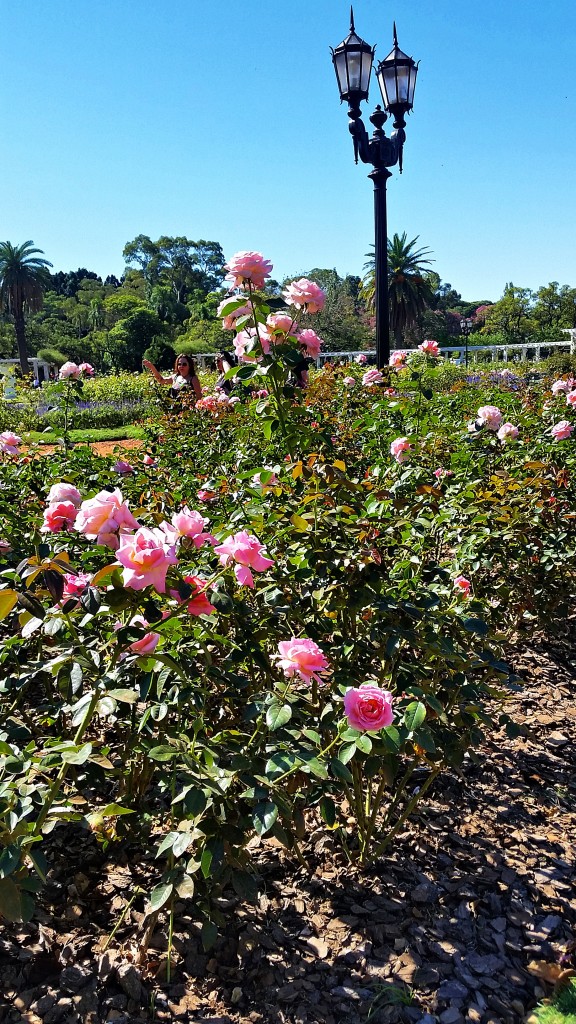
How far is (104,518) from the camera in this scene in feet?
3.97

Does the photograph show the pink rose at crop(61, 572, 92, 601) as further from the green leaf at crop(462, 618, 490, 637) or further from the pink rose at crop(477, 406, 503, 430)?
the pink rose at crop(477, 406, 503, 430)

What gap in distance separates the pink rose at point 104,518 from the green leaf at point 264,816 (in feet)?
1.68

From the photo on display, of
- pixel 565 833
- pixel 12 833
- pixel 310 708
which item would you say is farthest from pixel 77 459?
pixel 565 833

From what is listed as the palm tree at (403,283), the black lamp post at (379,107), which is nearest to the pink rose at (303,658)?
the black lamp post at (379,107)

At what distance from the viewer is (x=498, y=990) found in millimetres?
1426

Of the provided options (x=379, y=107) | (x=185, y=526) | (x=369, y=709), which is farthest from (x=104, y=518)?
(x=379, y=107)

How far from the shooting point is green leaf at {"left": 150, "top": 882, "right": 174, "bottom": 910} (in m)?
1.18

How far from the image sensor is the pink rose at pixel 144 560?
43.2 inches

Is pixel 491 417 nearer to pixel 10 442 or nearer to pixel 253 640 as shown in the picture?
pixel 253 640

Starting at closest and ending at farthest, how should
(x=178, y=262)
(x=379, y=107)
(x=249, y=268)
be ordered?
1. (x=249, y=268)
2. (x=379, y=107)
3. (x=178, y=262)

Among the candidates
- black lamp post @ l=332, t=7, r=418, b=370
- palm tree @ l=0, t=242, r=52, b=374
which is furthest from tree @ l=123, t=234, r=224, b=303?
black lamp post @ l=332, t=7, r=418, b=370

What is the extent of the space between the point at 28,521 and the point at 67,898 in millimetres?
1033

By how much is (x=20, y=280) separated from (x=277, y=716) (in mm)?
44290

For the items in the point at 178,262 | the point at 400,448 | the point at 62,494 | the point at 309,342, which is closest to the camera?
the point at 62,494
